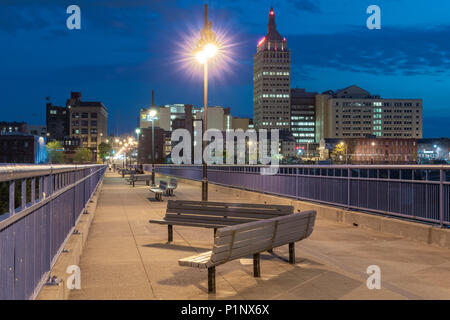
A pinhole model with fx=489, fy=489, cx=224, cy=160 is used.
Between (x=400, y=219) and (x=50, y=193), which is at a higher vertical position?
(x=50, y=193)

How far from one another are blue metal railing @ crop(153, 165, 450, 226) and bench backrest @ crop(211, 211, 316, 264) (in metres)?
3.29

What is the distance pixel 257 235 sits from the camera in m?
6.96

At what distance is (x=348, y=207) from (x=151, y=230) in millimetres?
5507

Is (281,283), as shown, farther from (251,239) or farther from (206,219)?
(206,219)

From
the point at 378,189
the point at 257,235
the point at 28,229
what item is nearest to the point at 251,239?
the point at 257,235

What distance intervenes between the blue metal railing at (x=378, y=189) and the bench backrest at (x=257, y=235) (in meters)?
3.29

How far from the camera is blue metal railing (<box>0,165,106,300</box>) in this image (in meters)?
3.54

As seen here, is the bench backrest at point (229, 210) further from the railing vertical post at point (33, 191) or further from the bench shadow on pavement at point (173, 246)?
the railing vertical post at point (33, 191)

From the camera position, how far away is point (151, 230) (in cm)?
1219

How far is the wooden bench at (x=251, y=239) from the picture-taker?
244 inches

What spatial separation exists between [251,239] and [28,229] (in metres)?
3.27

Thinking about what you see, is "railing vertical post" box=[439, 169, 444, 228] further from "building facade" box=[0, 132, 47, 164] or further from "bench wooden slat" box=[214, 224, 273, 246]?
"building facade" box=[0, 132, 47, 164]
